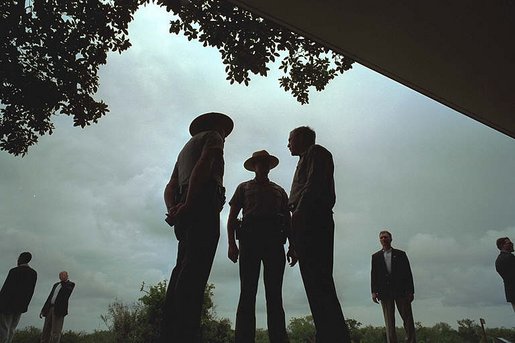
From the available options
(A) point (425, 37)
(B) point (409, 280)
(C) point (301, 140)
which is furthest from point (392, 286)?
(A) point (425, 37)

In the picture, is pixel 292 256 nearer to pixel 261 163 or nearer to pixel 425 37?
pixel 261 163

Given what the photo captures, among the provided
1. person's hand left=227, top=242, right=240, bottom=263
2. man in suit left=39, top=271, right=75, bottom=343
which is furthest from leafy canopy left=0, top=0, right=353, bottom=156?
man in suit left=39, top=271, right=75, bottom=343

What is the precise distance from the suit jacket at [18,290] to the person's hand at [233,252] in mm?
4399

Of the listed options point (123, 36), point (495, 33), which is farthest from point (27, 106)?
point (495, 33)

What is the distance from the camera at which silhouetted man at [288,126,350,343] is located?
2027 mm

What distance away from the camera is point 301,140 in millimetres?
2842

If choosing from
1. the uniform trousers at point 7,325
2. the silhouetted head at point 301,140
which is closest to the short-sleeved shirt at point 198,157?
the silhouetted head at point 301,140

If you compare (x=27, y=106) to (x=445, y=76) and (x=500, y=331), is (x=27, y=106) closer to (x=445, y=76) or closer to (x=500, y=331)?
(x=445, y=76)

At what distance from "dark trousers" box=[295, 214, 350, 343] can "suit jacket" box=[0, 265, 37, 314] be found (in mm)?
5421

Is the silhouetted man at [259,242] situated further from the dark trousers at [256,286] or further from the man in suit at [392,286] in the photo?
the man in suit at [392,286]

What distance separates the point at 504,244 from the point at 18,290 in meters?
8.14

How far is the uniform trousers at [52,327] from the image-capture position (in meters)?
6.06

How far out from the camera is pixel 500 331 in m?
6.07

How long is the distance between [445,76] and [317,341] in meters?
2.63
